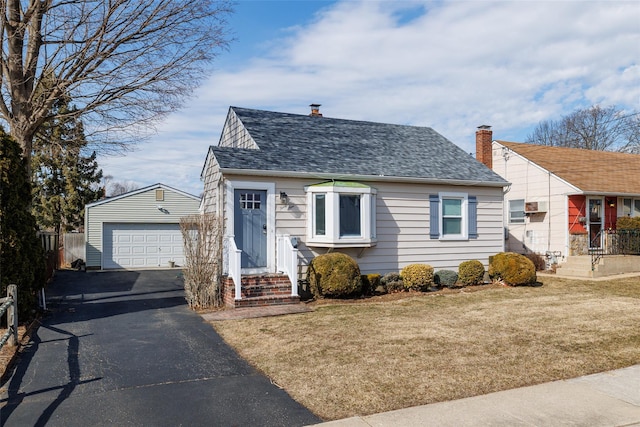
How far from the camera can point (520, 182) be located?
69.3 feet

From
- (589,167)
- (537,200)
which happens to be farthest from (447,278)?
(589,167)

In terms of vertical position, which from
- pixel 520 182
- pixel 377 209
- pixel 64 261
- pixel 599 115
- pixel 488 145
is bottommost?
pixel 64 261

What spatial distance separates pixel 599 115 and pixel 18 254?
41.9 meters

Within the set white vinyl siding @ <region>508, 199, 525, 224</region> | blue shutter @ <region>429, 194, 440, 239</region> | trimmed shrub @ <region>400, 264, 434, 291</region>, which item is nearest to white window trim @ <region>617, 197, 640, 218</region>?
white vinyl siding @ <region>508, 199, 525, 224</region>

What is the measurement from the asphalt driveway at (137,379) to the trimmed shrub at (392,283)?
17.5ft

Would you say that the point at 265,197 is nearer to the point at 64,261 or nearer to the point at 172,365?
the point at 172,365

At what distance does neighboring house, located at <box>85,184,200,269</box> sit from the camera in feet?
73.1

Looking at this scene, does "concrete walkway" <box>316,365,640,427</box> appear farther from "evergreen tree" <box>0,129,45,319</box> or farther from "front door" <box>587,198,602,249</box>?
"front door" <box>587,198,602,249</box>

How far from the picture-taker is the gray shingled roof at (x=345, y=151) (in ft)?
42.2

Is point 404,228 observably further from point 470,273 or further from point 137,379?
point 137,379

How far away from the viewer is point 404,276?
44.2 feet

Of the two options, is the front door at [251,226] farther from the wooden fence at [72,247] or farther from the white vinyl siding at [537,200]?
the wooden fence at [72,247]

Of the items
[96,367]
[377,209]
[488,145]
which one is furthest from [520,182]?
[96,367]

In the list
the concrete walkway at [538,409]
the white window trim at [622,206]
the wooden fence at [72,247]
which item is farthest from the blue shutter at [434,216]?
the wooden fence at [72,247]
